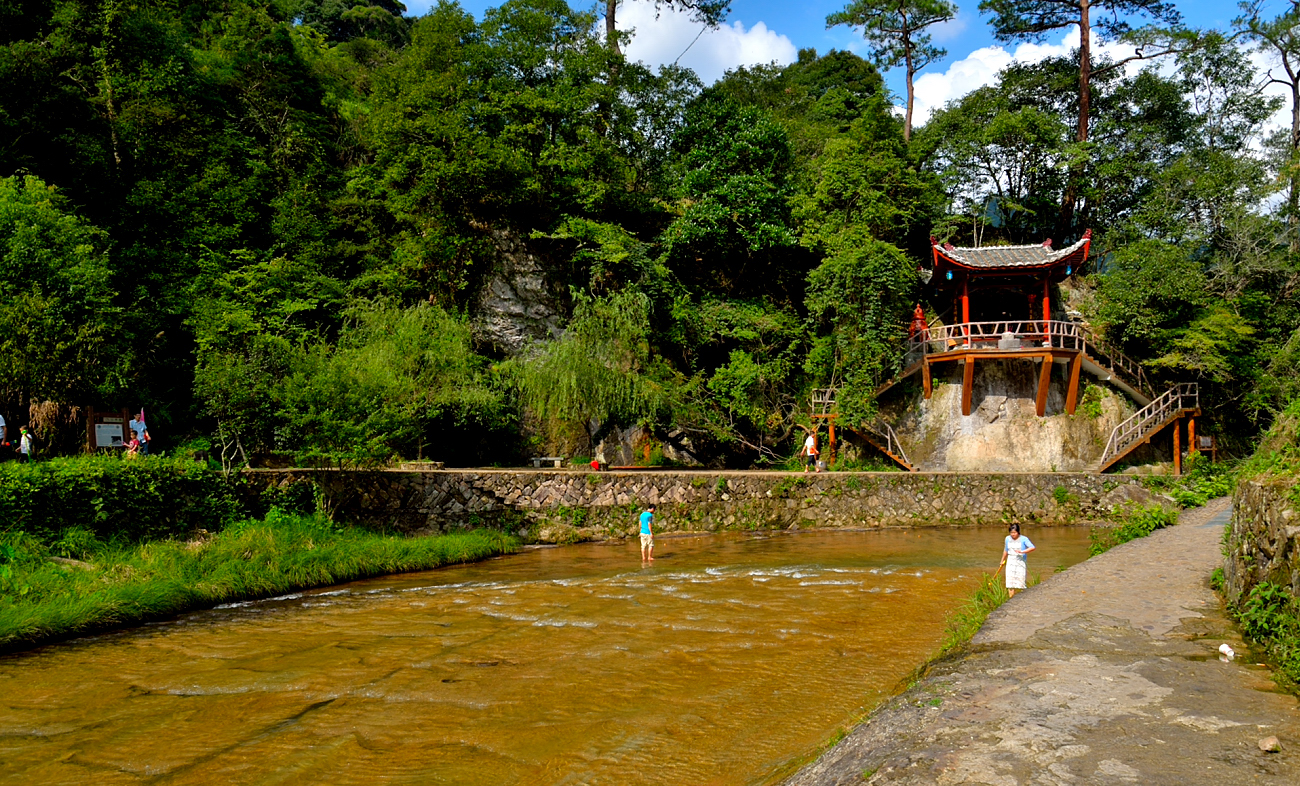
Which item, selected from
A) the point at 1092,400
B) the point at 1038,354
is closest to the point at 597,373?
the point at 1038,354

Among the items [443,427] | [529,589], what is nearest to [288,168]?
[443,427]

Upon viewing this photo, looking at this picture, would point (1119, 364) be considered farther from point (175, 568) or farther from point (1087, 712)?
point (175, 568)

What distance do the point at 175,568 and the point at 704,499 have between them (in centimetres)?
1259

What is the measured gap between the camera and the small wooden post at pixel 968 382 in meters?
25.2

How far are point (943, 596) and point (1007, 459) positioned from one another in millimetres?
15010

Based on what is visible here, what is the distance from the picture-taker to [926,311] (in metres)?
30.7

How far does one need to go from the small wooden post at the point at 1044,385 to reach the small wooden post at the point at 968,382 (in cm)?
206

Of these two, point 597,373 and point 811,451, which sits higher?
point 597,373

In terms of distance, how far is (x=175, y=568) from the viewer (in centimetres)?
1353

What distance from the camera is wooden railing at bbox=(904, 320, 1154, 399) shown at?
82.6ft

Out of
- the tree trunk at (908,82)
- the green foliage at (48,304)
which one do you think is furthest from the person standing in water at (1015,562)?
the tree trunk at (908,82)

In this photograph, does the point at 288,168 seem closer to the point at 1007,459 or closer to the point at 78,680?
the point at 78,680

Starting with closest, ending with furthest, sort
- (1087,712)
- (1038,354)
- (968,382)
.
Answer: (1087,712)
(1038,354)
(968,382)

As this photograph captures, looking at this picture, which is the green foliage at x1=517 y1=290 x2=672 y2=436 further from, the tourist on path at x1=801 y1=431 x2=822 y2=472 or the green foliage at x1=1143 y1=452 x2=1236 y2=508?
the green foliage at x1=1143 y1=452 x2=1236 y2=508
